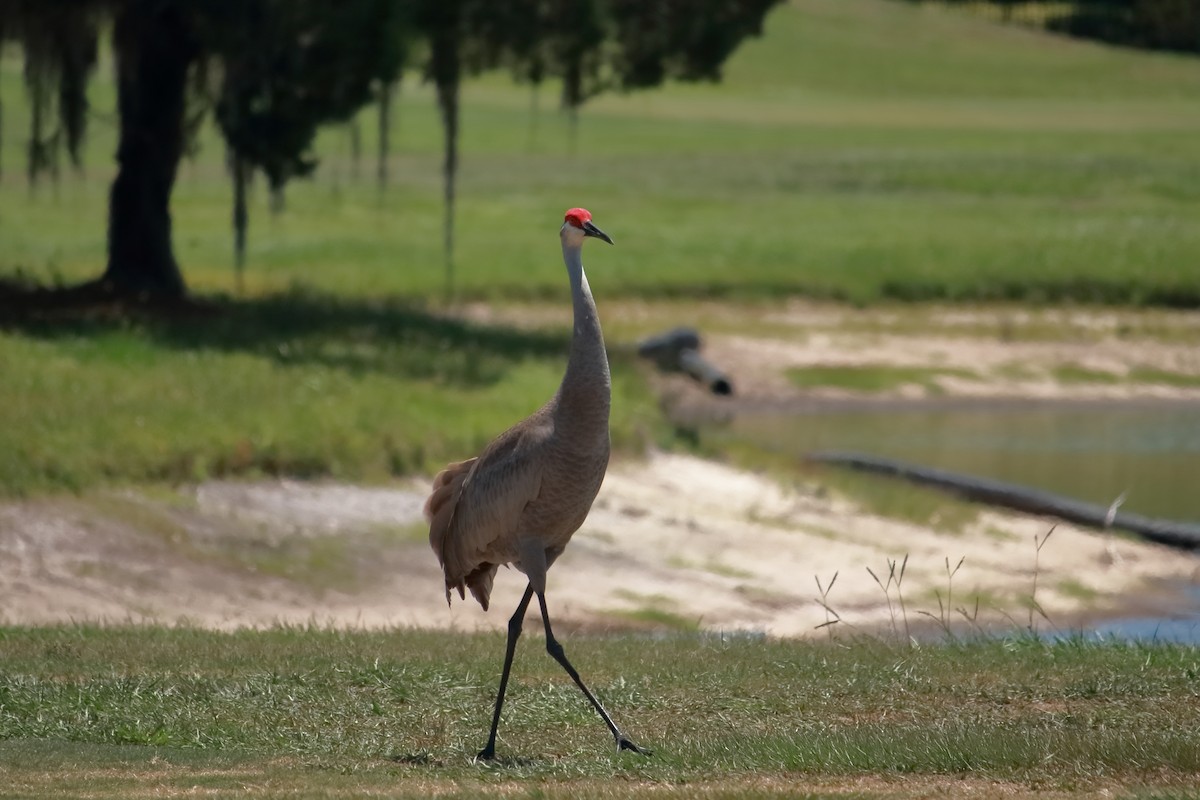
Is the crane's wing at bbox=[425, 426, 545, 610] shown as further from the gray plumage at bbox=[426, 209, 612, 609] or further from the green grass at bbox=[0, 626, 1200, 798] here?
the green grass at bbox=[0, 626, 1200, 798]

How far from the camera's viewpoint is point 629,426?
19.8 m

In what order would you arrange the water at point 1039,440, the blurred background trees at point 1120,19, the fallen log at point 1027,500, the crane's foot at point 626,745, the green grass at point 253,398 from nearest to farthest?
the crane's foot at point 626,745 < the green grass at point 253,398 < the fallen log at point 1027,500 < the water at point 1039,440 < the blurred background trees at point 1120,19

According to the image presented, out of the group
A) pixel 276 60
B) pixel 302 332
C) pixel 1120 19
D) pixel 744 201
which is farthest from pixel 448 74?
pixel 1120 19

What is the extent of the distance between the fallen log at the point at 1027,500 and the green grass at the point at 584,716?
26.5ft

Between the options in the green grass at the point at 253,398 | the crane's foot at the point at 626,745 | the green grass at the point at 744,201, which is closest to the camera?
the crane's foot at the point at 626,745

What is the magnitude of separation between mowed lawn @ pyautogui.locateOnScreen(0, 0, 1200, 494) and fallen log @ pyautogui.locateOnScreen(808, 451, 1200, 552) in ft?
8.75

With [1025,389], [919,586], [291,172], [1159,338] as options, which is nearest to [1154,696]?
[919,586]

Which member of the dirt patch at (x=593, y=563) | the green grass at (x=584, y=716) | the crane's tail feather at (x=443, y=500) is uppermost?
the crane's tail feather at (x=443, y=500)

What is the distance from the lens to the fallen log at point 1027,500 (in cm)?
1805

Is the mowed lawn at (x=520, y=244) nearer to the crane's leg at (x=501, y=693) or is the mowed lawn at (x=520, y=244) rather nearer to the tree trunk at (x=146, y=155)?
the tree trunk at (x=146, y=155)

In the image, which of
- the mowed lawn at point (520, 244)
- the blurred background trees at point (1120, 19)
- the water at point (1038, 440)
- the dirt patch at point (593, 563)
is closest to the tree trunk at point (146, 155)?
the mowed lawn at point (520, 244)

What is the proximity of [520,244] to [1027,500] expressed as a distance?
746 inches

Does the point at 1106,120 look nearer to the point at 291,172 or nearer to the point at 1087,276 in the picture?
the point at 1087,276

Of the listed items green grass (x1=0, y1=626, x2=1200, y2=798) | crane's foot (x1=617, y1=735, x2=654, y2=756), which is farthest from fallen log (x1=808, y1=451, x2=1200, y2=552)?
crane's foot (x1=617, y1=735, x2=654, y2=756)
